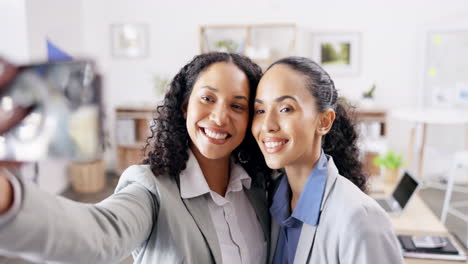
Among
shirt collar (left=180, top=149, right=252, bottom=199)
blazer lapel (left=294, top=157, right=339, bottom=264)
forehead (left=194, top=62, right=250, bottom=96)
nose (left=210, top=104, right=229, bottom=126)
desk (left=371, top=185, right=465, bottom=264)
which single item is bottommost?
desk (left=371, top=185, right=465, bottom=264)

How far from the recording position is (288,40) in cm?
484

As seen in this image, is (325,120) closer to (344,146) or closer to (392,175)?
(344,146)

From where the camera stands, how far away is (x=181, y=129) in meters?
1.15

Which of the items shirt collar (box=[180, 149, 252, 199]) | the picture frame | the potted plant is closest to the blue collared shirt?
shirt collar (box=[180, 149, 252, 199])

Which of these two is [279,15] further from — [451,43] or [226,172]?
[226,172]

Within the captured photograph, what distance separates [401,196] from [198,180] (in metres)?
1.80

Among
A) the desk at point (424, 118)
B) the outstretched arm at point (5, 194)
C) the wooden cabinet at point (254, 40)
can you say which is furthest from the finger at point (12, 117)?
the wooden cabinet at point (254, 40)

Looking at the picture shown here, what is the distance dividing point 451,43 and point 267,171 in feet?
13.9

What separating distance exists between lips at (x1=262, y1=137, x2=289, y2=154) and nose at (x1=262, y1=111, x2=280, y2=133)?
0.02 metres

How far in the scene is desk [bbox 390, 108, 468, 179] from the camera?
3693mm

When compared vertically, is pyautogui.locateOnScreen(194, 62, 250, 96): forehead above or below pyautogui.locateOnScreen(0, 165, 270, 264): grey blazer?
above

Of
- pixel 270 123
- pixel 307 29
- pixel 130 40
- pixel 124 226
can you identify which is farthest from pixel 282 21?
pixel 124 226

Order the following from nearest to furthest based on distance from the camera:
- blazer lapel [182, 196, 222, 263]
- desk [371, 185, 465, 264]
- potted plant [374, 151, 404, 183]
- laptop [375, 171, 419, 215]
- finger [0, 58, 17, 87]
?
finger [0, 58, 17, 87], blazer lapel [182, 196, 222, 263], desk [371, 185, 465, 264], laptop [375, 171, 419, 215], potted plant [374, 151, 404, 183]

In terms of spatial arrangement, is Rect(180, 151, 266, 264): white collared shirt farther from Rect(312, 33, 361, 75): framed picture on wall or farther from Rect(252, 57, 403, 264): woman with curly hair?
Rect(312, 33, 361, 75): framed picture on wall
